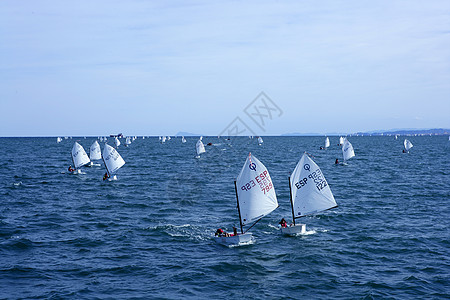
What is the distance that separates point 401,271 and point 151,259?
18.4 meters

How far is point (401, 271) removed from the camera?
27.8 metres

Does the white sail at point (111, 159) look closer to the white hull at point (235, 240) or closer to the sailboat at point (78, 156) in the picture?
the sailboat at point (78, 156)

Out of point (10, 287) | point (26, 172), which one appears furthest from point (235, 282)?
point (26, 172)

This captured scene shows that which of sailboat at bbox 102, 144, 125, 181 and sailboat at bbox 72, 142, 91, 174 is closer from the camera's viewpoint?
sailboat at bbox 102, 144, 125, 181

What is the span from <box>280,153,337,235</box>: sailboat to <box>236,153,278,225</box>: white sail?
150 inches

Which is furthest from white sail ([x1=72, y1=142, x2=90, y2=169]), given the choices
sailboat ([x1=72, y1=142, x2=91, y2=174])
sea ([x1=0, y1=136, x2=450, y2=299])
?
sea ([x1=0, y1=136, x2=450, y2=299])

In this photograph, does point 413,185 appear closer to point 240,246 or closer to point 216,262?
point 240,246

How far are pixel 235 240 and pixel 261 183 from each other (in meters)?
5.89

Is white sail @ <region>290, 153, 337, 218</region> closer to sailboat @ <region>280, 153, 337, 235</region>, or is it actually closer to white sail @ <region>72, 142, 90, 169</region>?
sailboat @ <region>280, 153, 337, 235</region>

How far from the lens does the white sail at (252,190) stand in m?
35.9

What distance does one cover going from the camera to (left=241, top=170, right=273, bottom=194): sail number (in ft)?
118

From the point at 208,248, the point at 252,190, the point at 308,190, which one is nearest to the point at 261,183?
the point at 252,190

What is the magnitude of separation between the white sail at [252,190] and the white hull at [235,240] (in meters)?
2.20

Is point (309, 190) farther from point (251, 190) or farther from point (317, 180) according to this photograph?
Result: point (251, 190)
